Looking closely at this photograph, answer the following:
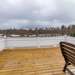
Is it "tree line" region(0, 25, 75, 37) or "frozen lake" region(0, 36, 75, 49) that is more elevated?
"tree line" region(0, 25, 75, 37)

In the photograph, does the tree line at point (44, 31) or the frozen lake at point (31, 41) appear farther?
the frozen lake at point (31, 41)

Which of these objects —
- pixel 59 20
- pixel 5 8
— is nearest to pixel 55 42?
pixel 59 20

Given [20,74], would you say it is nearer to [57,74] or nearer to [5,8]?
[57,74]

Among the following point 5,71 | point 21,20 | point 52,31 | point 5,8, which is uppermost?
Result: point 5,8

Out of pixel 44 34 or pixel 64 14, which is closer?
pixel 44 34

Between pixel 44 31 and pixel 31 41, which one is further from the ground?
pixel 44 31

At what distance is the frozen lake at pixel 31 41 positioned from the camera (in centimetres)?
869

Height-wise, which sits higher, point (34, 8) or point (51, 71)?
point (34, 8)

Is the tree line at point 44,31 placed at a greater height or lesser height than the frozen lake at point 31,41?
greater

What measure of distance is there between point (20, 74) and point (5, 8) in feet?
19.1

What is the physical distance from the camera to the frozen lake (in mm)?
8694

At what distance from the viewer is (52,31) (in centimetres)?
925

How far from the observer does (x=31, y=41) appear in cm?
901

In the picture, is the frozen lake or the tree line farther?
the frozen lake
